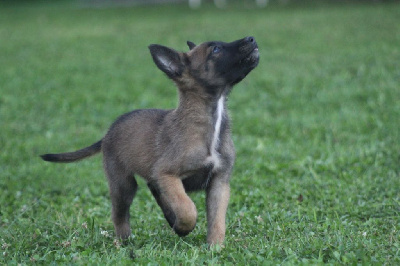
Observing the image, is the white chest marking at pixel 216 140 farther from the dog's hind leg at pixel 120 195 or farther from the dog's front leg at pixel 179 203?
the dog's hind leg at pixel 120 195

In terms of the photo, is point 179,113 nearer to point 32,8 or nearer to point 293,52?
point 293,52

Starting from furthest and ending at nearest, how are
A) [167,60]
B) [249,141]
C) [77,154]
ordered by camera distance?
[249,141], [77,154], [167,60]

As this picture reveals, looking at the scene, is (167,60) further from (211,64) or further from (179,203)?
(179,203)

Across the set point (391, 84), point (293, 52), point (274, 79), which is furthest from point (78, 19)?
point (391, 84)

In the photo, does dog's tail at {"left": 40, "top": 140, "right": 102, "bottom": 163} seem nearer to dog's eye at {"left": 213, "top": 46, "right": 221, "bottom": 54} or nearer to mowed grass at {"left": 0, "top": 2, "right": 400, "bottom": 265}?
mowed grass at {"left": 0, "top": 2, "right": 400, "bottom": 265}

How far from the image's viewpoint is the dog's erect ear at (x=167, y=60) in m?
5.62

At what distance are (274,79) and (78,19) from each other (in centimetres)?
1456

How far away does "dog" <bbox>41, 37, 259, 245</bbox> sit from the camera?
5.39m

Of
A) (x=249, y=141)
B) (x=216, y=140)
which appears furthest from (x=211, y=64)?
(x=249, y=141)

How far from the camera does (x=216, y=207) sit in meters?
5.53

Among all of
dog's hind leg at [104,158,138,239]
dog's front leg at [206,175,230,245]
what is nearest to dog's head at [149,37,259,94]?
dog's front leg at [206,175,230,245]

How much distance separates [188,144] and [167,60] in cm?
78

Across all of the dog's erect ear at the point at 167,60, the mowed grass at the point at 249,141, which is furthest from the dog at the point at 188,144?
the mowed grass at the point at 249,141

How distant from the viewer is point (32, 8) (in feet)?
106
